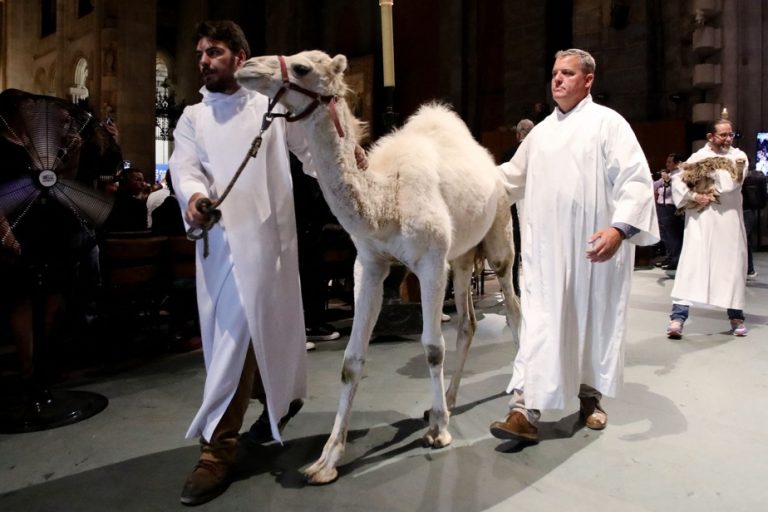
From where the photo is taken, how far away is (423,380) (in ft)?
14.9

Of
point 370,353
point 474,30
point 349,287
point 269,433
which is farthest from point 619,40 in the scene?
point 269,433

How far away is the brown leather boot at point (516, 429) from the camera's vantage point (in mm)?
3240

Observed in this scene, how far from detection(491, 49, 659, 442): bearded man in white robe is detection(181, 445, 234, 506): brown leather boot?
137 cm

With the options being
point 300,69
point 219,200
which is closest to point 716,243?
point 300,69

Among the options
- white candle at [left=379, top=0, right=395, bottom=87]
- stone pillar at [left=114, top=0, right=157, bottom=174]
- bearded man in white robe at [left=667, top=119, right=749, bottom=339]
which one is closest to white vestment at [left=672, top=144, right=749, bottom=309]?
bearded man in white robe at [left=667, top=119, right=749, bottom=339]

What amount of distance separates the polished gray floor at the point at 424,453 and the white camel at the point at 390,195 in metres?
0.24

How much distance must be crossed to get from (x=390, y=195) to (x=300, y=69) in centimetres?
75

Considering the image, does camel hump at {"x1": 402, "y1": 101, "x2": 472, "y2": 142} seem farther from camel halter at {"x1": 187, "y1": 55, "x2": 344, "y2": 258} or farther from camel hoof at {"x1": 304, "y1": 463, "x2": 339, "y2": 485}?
camel hoof at {"x1": 304, "y1": 463, "x2": 339, "y2": 485}

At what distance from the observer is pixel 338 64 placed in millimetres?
2723

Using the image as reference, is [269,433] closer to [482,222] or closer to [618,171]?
[482,222]

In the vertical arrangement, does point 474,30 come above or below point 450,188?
above

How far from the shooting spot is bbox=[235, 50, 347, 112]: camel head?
2.54 m

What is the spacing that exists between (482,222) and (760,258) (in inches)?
428

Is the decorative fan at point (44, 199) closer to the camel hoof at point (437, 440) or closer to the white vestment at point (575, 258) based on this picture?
the camel hoof at point (437, 440)
